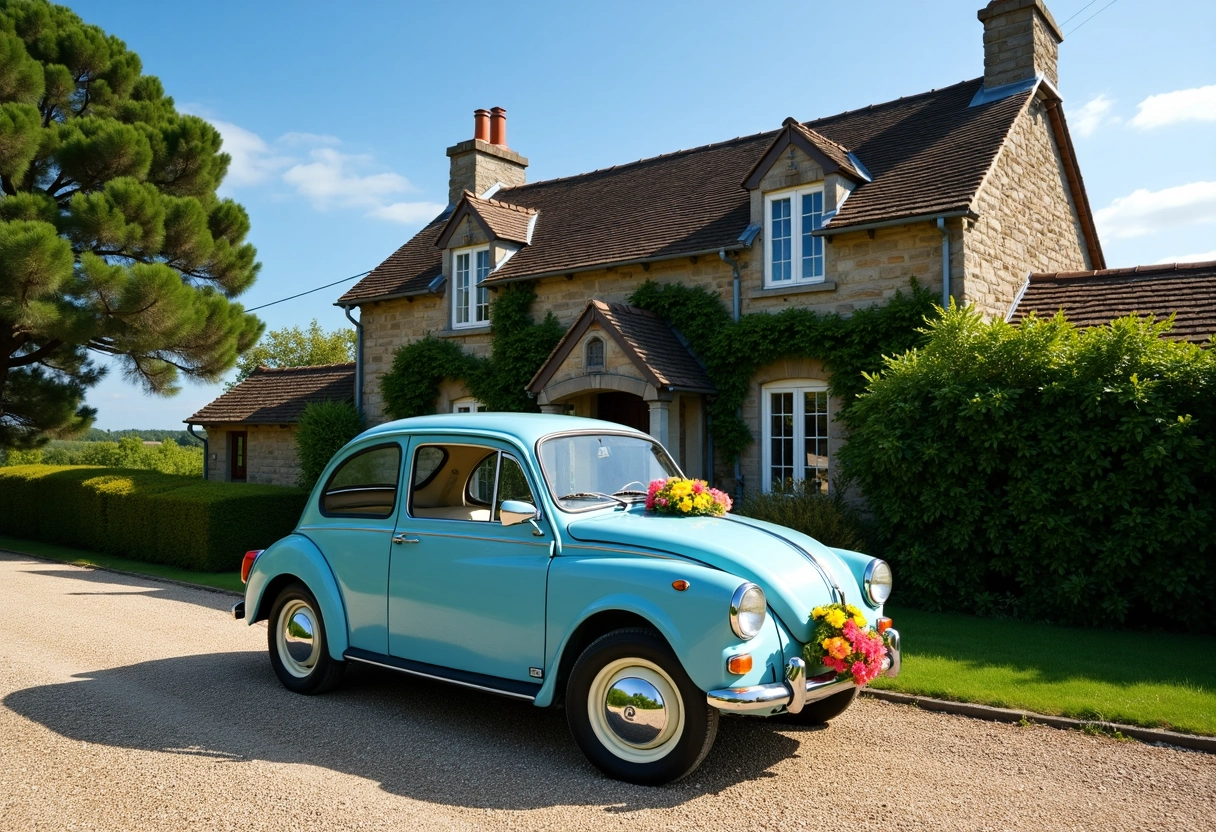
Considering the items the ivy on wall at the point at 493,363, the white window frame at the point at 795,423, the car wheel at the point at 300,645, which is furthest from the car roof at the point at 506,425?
the ivy on wall at the point at 493,363

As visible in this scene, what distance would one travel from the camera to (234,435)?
24.7 meters

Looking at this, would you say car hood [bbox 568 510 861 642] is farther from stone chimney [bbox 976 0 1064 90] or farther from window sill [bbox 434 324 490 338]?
window sill [bbox 434 324 490 338]

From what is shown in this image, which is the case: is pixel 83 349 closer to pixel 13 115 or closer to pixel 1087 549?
pixel 13 115

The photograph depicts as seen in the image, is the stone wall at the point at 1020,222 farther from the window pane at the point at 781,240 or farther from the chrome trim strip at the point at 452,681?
the chrome trim strip at the point at 452,681

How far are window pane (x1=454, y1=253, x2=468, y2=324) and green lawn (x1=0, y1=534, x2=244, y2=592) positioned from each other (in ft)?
23.8

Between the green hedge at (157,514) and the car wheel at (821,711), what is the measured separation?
37.0ft

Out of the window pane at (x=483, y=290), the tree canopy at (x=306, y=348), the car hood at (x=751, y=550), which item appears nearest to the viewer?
the car hood at (x=751, y=550)

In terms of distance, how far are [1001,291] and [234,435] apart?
1958 cm

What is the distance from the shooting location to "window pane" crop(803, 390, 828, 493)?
14.0 metres

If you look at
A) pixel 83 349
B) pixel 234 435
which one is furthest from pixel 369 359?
pixel 83 349

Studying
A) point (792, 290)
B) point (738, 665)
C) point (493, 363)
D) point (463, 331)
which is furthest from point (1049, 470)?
point (463, 331)

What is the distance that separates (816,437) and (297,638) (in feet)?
30.5

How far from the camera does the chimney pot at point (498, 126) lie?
2269 centimetres

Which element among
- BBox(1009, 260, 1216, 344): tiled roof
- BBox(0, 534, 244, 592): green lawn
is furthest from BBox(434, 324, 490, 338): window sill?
BBox(1009, 260, 1216, 344): tiled roof
